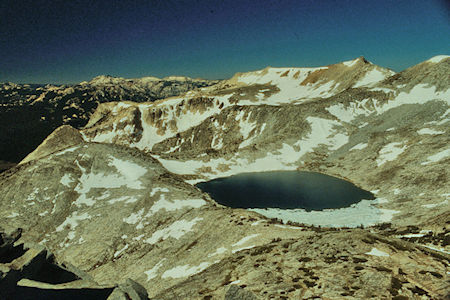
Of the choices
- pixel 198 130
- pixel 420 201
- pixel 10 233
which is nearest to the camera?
pixel 10 233

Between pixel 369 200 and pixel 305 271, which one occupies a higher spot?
pixel 305 271

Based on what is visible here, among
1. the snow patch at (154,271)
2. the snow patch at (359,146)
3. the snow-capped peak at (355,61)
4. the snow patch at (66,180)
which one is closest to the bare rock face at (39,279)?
the snow patch at (154,271)

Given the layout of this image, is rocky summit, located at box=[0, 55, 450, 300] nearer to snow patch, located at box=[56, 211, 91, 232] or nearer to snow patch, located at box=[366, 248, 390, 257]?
snow patch, located at box=[366, 248, 390, 257]

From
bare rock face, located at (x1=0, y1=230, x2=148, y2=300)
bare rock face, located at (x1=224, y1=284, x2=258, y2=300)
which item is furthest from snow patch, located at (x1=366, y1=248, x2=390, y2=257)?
bare rock face, located at (x1=0, y1=230, x2=148, y2=300)

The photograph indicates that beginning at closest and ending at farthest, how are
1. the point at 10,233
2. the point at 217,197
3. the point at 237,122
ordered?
the point at 10,233
the point at 217,197
the point at 237,122

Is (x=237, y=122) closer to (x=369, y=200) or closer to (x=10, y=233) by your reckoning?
(x=369, y=200)

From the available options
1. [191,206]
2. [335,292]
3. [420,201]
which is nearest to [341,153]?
[420,201]
